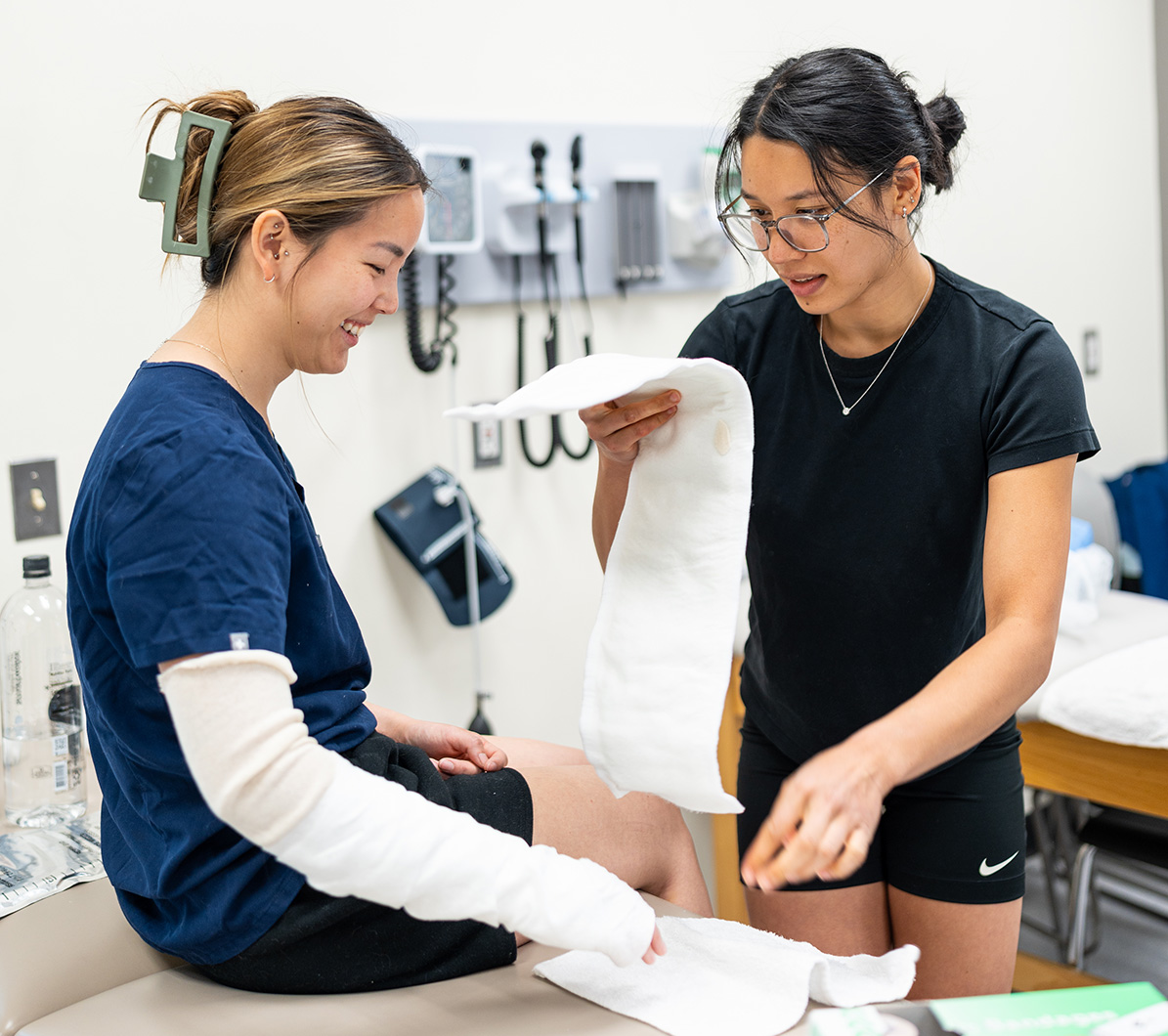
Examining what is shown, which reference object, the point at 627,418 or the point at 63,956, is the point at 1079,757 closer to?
the point at 627,418

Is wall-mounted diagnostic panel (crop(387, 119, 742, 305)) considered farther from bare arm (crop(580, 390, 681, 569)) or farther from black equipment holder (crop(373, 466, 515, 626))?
bare arm (crop(580, 390, 681, 569))

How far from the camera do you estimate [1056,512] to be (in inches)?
48.3

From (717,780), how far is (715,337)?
637 mm

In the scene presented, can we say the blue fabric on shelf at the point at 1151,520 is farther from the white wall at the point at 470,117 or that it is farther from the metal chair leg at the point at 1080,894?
the metal chair leg at the point at 1080,894

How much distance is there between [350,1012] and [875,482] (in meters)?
0.82

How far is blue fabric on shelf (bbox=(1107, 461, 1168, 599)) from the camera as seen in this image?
305 cm

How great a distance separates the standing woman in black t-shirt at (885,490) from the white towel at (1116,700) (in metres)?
0.65

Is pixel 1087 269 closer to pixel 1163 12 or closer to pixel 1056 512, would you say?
pixel 1163 12

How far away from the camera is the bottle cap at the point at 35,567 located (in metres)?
1.65

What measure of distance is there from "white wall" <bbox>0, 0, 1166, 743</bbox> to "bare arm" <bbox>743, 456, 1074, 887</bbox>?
48.6 inches

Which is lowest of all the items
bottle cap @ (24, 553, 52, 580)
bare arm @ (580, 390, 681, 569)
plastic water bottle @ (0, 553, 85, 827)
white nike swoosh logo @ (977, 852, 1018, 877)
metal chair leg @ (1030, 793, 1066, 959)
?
metal chair leg @ (1030, 793, 1066, 959)

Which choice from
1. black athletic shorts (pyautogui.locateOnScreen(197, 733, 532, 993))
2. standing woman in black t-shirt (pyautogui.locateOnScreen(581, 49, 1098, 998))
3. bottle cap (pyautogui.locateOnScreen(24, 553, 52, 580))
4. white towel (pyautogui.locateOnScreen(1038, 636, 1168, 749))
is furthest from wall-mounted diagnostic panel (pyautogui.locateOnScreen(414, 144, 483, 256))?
white towel (pyautogui.locateOnScreen(1038, 636, 1168, 749))

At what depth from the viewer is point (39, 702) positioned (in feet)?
5.61

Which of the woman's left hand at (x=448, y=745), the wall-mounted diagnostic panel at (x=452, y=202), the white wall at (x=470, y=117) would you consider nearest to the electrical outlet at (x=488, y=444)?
the white wall at (x=470, y=117)
